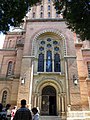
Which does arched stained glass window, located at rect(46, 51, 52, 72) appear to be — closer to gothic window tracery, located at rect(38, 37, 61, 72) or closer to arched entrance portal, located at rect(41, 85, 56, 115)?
gothic window tracery, located at rect(38, 37, 61, 72)

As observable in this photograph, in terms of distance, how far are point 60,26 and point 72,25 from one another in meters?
11.0

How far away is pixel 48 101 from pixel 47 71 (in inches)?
146

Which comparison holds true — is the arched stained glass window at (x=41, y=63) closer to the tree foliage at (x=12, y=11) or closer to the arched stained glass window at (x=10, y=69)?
the arched stained glass window at (x=10, y=69)

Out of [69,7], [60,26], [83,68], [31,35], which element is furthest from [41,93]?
[69,7]

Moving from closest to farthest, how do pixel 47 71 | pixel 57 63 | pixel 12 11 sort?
pixel 12 11 < pixel 47 71 < pixel 57 63

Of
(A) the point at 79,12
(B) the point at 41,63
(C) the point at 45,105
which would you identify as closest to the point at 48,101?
(C) the point at 45,105

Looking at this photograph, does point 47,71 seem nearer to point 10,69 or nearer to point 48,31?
point 10,69

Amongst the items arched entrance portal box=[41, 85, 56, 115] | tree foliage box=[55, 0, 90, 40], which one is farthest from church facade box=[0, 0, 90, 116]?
tree foliage box=[55, 0, 90, 40]

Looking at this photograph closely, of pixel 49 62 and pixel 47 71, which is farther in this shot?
pixel 49 62

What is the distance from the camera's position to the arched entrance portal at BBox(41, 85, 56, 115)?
16.7m

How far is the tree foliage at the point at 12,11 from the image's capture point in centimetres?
835

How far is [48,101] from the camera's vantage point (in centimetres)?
1706

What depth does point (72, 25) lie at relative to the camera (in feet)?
31.3

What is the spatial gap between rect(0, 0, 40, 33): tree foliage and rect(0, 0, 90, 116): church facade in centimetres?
888
